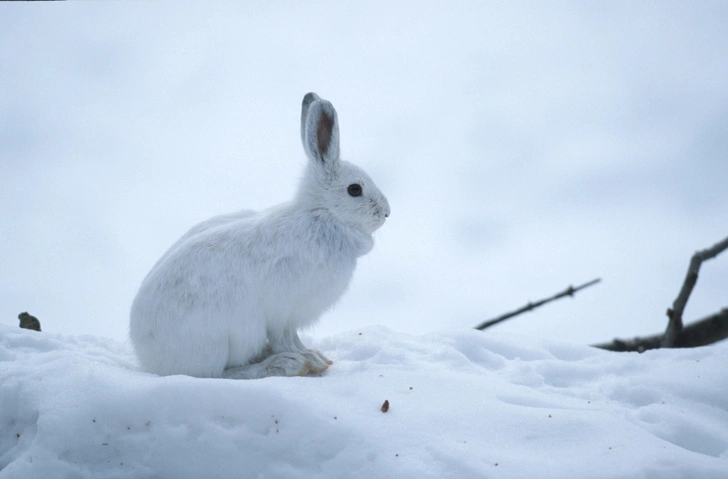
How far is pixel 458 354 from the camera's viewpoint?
4.16 metres

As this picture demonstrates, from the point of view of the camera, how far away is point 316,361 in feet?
12.1

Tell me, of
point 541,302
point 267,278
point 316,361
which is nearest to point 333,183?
point 267,278

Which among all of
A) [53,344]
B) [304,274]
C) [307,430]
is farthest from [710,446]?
[53,344]

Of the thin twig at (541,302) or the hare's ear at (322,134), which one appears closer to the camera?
the hare's ear at (322,134)

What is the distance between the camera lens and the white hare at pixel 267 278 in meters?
3.39

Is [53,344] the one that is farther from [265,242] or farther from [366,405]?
[366,405]

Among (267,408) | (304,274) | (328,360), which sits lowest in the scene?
(267,408)

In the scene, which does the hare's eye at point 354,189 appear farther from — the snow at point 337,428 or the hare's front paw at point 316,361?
the snow at point 337,428

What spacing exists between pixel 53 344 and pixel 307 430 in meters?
2.24

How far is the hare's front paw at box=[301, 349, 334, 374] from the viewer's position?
→ 3.62 m

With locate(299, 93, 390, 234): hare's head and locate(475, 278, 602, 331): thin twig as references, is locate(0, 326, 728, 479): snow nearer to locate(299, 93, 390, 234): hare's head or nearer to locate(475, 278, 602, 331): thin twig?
locate(299, 93, 390, 234): hare's head

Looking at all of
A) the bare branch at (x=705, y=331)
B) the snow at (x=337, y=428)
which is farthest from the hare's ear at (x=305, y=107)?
the bare branch at (x=705, y=331)

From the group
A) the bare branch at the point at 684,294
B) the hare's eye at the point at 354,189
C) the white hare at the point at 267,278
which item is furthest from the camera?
the bare branch at the point at 684,294

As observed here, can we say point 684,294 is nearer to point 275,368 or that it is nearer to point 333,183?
point 333,183
